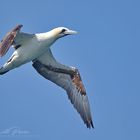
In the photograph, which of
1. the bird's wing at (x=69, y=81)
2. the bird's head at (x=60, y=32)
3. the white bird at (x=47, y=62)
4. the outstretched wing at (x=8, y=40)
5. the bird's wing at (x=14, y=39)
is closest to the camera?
the outstretched wing at (x=8, y=40)

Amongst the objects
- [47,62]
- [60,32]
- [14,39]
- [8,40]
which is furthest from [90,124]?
[8,40]

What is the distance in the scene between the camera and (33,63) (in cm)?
3472

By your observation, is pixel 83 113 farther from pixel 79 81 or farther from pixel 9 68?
pixel 9 68

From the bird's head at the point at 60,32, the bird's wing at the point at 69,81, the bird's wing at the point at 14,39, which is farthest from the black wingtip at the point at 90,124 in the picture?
the bird's wing at the point at 14,39

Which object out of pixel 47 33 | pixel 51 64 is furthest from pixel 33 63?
pixel 47 33

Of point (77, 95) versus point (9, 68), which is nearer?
point (9, 68)

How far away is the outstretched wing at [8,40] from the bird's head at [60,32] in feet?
7.90

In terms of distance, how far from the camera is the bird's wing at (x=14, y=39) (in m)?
28.7

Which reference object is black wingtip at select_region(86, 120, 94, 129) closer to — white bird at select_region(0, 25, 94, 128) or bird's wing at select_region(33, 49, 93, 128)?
white bird at select_region(0, 25, 94, 128)

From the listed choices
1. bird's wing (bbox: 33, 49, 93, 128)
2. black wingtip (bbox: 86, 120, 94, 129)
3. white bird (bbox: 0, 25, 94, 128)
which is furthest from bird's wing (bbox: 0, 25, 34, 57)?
black wingtip (bbox: 86, 120, 94, 129)

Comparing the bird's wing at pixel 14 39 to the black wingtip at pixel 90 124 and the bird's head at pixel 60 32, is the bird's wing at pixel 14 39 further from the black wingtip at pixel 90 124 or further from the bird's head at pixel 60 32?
the black wingtip at pixel 90 124

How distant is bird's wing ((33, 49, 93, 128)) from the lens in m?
33.7

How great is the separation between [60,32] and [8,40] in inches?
141

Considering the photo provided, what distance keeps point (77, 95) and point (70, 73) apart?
111cm
